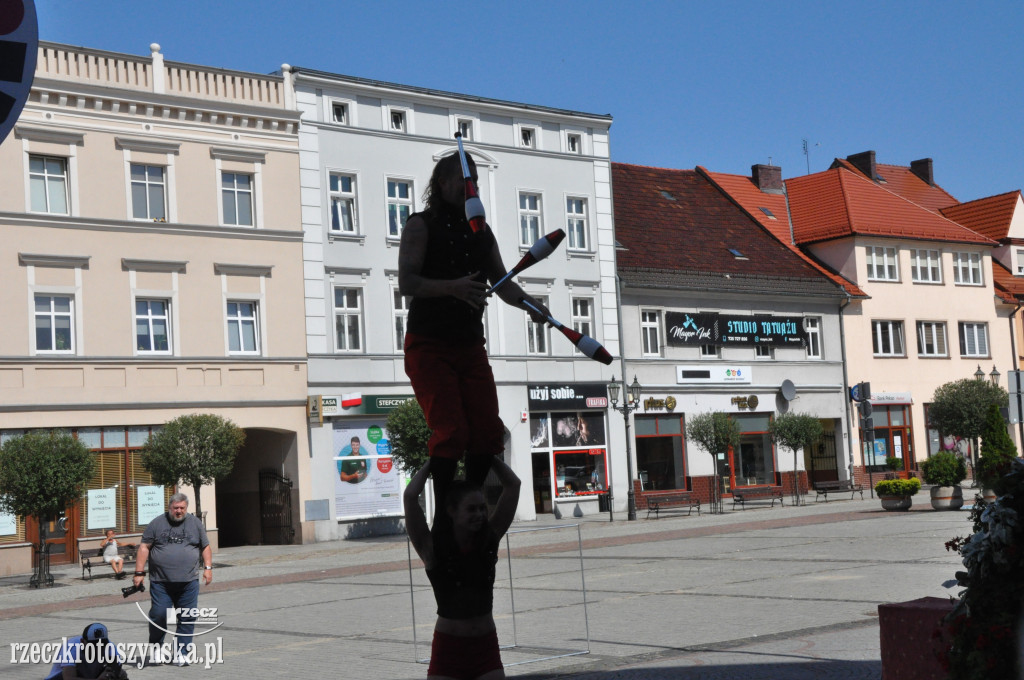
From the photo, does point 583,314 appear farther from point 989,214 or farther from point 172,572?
point 172,572

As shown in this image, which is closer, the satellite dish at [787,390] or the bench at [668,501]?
the bench at [668,501]

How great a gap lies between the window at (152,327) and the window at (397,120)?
8.80 meters

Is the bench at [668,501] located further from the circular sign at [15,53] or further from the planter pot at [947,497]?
the circular sign at [15,53]

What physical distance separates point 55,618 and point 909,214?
4111 centimetres

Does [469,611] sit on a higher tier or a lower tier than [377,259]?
lower

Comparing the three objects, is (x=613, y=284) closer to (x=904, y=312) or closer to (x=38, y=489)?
(x=904, y=312)

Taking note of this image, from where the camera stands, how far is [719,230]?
4712 centimetres

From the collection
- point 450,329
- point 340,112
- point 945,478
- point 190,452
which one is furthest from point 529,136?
point 450,329

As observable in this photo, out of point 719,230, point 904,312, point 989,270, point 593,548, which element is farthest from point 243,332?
point 989,270

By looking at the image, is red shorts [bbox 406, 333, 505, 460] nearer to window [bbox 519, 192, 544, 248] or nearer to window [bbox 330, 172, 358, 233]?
window [bbox 330, 172, 358, 233]

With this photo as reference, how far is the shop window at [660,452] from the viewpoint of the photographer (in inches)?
1586

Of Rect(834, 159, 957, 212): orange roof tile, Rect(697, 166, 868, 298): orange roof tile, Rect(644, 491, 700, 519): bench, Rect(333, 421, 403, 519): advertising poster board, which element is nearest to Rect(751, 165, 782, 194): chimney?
Rect(697, 166, 868, 298): orange roof tile

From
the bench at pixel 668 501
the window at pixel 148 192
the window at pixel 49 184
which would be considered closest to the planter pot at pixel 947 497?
the bench at pixel 668 501

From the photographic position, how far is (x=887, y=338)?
158 feet
